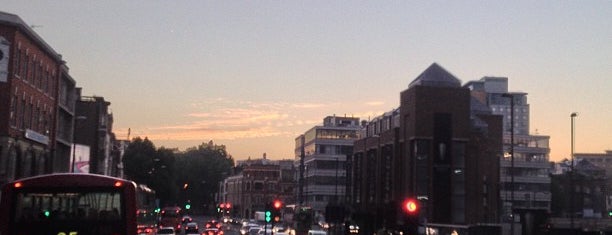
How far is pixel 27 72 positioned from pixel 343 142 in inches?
3703

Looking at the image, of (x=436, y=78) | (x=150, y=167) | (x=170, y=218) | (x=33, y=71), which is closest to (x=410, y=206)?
(x=33, y=71)

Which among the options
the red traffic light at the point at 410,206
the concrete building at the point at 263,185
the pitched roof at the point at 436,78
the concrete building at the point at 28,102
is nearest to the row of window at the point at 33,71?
the concrete building at the point at 28,102

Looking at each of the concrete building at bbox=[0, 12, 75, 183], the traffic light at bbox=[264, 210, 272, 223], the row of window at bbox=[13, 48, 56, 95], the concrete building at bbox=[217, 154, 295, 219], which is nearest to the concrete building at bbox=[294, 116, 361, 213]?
the concrete building at bbox=[217, 154, 295, 219]

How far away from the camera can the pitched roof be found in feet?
294

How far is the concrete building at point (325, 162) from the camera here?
477 ft

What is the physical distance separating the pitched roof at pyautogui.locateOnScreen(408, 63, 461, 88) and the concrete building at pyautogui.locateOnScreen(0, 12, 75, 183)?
37.2 m

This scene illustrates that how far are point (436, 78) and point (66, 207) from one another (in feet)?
236

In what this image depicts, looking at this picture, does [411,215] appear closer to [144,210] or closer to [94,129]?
[144,210]

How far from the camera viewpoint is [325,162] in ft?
487

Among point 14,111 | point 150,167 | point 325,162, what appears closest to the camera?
point 14,111

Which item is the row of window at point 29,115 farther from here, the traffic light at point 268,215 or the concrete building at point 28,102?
the traffic light at point 268,215

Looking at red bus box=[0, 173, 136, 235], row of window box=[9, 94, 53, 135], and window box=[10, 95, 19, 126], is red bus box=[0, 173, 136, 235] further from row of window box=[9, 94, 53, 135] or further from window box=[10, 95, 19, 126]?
window box=[10, 95, 19, 126]

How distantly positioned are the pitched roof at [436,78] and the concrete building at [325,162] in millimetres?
52420

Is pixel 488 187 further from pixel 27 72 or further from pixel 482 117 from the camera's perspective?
pixel 27 72
